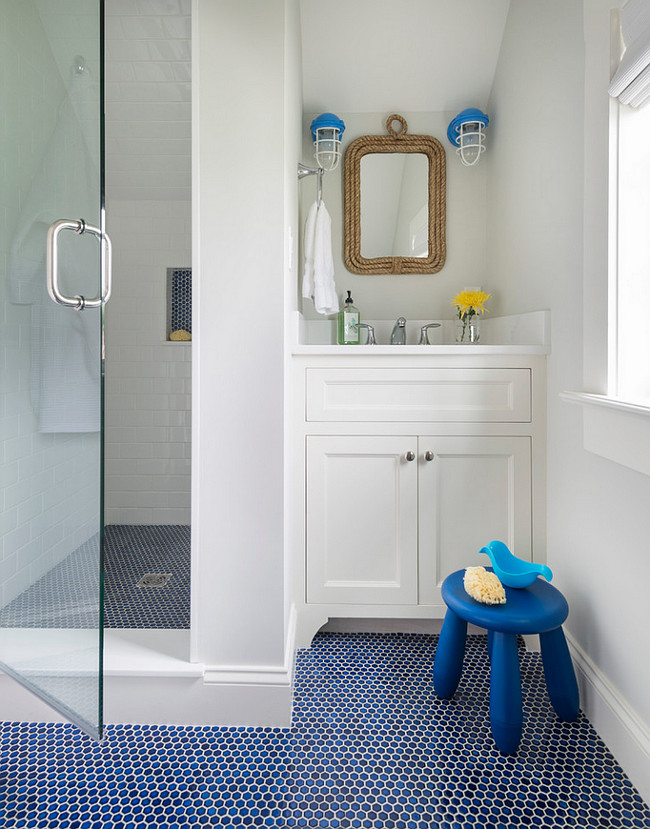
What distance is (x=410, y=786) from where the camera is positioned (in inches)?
52.0

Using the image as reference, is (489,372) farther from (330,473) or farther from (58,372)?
(58,372)

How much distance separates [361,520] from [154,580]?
1.02 metres

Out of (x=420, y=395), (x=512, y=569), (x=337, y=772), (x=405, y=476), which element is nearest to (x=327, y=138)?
(x=420, y=395)

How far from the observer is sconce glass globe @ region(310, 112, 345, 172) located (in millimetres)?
2418

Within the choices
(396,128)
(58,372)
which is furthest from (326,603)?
(396,128)

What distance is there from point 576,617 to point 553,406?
633 mm

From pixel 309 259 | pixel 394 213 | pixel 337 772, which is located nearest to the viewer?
pixel 337 772

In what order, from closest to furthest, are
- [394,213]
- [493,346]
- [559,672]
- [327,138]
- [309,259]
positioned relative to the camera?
1. [559,672]
2. [493,346]
3. [309,259]
4. [327,138]
5. [394,213]

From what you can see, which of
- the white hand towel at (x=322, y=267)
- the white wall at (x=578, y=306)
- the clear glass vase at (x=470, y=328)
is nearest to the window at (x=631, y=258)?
the white wall at (x=578, y=306)

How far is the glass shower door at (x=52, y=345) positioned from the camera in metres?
1.20

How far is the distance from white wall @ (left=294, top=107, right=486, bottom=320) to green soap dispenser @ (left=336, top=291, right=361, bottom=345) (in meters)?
0.15

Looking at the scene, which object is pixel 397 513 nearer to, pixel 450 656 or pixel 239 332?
pixel 450 656

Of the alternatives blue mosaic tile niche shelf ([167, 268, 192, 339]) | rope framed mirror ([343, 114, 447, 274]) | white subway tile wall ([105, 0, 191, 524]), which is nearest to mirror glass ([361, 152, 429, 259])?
rope framed mirror ([343, 114, 447, 274])

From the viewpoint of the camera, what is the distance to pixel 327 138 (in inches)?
96.3
